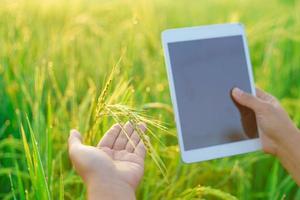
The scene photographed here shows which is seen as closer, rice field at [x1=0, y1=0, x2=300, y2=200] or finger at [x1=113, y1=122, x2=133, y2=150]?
finger at [x1=113, y1=122, x2=133, y2=150]

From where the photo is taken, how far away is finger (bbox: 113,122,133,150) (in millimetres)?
1354

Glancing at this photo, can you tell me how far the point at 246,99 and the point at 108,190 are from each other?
500mm

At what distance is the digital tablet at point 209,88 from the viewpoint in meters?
1.51

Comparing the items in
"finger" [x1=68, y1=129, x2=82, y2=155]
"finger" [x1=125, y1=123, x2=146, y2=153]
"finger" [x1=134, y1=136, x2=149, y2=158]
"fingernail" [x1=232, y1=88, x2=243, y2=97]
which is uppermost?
"fingernail" [x1=232, y1=88, x2=243, y2=97]

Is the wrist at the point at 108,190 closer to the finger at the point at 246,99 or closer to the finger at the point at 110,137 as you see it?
the finger at the point at 110,137

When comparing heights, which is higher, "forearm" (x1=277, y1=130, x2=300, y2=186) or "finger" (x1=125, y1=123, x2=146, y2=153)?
"finger" (x1=125, y1=123, x2=146, y2=153)

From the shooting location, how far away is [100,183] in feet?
3.96

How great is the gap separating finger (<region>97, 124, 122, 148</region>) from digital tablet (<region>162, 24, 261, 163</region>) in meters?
0.17

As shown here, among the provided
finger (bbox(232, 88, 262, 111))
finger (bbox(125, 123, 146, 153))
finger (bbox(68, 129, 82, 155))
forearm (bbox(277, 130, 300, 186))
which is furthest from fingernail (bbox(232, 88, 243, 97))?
finger (bbox(68, 129, 82, 155))

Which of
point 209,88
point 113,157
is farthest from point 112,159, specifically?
point 209,88

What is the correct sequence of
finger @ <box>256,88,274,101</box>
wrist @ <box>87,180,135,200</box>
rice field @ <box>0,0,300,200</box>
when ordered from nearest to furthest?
wrist @ <box>87,180,135,200</box> → rice field @ <box>0,0,300,200</box> → finger @ <box>256,88,274,101</box>

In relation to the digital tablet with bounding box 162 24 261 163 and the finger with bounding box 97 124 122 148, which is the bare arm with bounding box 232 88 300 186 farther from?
the finger with bounding box 97 124 122 148

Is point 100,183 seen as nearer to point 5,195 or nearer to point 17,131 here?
point 5,195

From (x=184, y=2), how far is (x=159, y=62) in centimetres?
222
